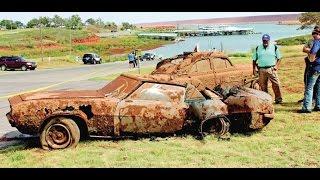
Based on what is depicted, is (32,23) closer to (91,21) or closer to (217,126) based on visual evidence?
(91,21)

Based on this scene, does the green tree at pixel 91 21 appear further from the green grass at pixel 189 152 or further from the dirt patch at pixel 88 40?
the green grass at pixel 189 152

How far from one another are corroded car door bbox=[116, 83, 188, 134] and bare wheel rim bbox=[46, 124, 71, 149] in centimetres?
88

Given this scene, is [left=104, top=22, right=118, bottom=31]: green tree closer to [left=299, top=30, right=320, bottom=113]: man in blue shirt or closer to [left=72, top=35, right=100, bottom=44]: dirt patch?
[left=72, top=35, right=100, bottom=44]: dirt patch

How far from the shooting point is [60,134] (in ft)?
22.7

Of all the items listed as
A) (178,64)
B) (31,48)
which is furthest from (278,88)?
(31,48)

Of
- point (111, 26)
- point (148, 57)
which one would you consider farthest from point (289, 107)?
point (111, 26)

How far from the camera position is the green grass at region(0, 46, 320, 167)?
6.13 metres

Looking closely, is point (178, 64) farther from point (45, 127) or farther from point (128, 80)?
point (45, 127)

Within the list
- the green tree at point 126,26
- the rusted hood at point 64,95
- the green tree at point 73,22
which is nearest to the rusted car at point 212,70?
the rusted hood at point 64,95

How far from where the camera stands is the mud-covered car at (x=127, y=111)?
687cm

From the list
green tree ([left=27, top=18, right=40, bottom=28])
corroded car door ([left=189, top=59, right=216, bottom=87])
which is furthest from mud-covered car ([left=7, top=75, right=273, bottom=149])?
green tree ([left=27, top=18, right=40, bottom=28])

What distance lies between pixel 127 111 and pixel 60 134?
1.13 metres
